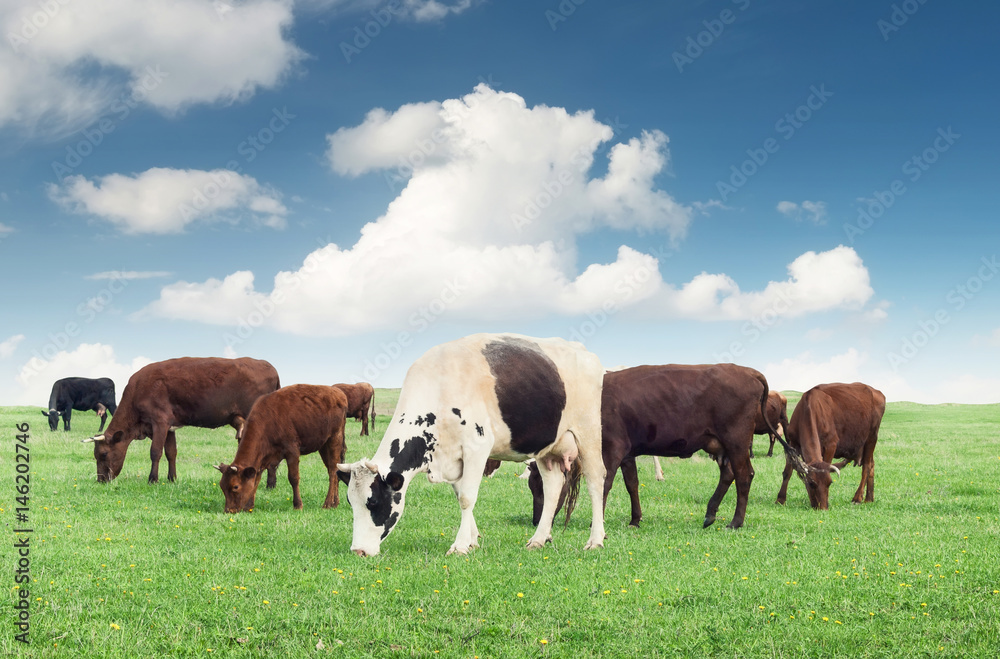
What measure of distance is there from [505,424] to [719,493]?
497cm

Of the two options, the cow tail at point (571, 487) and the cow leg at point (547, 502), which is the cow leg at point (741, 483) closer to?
the cow tail at point (571, 487)

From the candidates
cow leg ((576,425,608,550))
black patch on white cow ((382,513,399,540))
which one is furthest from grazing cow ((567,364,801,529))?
black patch on white cow ((382,513,399,540))

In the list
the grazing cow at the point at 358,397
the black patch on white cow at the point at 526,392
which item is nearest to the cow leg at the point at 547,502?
the black patch on white cow at the point at 526,392

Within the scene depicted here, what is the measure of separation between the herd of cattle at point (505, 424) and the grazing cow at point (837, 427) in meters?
0.03

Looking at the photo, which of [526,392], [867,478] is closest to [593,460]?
[526,392]

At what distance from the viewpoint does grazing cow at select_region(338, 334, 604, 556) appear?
10.4m

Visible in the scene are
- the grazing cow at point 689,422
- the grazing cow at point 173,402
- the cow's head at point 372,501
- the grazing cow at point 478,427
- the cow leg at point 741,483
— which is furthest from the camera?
the grazing cow at point 173,402

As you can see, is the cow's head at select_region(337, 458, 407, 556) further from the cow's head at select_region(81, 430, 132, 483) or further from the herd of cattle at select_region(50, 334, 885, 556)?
the cow's head at select_region(81, 430, 132, 483)

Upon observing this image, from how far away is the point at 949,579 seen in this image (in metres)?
8.94

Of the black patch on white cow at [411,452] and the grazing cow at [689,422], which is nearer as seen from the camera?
the black patch on white cow at [411,452]

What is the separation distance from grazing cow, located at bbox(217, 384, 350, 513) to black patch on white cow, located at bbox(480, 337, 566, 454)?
4.85m

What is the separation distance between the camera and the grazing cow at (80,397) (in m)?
36.7

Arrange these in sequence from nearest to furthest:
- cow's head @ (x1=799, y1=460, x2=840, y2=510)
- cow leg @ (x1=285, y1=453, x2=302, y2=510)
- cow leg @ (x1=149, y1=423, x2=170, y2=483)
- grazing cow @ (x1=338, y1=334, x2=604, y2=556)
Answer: grazing cow @ (x1=338, y1=334, x2=604, y2=556) → cow leg @ (x1=285, y1=453, x2=302, y2=510) → cow's head @ (x1=799, y1=460, x2=840, y2=510) → cow leg @ (x1=149, y1=423, x2=170, y2=483)

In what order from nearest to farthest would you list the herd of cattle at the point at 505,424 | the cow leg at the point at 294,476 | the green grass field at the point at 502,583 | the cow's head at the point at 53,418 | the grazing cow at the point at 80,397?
the green grass field at the point at 502,583 < the herd of cattle at the point at 505,424 < the cow leg at the point at 294,476 < the cow's head at the point at 53,418 < the grazing cow at the point at 80,397
